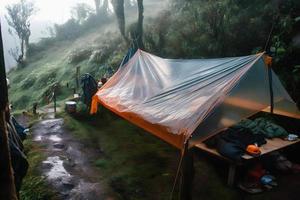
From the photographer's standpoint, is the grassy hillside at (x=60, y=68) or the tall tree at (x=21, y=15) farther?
the tall tree at (x=21, y=15)

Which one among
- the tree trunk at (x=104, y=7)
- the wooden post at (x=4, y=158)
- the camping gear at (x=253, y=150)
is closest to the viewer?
the wooden post at (x=4, y=158)

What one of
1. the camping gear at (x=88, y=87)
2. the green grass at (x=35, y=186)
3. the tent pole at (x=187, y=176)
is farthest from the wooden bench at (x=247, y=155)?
the camping gear at (x=88, y=87)

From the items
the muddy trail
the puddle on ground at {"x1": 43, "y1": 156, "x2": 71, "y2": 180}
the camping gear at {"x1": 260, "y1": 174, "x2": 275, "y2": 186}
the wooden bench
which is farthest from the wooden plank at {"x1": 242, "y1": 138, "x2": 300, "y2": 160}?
the puddle on ground at {"x1": 43, "y1": 156, "x2": 71, "y2": 180}

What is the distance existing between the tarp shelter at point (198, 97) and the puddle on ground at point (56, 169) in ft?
4.74

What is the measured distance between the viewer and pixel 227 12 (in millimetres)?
9219

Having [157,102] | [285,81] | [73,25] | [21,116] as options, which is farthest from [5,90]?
[73,25]

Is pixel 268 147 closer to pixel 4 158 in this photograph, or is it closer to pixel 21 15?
pixel 4 158

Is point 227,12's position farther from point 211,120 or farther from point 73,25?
point 73,25

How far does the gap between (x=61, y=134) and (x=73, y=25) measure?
15822 millimetres

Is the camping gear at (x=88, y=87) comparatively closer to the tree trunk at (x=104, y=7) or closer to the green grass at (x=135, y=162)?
the green grass at (x=135, y=162)

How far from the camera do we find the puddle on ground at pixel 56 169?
5.19m

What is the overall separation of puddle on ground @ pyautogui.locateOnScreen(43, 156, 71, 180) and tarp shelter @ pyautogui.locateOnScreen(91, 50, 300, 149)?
1444mm

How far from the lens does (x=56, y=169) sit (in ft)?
17.9

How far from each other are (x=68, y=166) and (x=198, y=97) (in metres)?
2.87
